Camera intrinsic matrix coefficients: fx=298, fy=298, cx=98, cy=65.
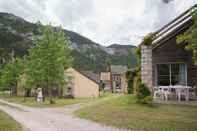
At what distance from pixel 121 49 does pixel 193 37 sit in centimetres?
15081

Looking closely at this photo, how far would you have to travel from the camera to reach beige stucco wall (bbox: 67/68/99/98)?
50281 millimetres

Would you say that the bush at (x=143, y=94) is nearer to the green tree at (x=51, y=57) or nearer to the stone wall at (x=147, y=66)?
the stone wall at (x=147, y=66)

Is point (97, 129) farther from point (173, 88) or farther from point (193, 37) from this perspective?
point (173, 88)

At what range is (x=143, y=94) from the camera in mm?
18609

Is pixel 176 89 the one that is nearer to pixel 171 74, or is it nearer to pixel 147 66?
pixel 171 74

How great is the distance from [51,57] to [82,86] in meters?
19.9

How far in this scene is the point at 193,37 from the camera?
33.3 ft

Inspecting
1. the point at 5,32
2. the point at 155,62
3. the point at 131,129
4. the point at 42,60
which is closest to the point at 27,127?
the point at 131,129

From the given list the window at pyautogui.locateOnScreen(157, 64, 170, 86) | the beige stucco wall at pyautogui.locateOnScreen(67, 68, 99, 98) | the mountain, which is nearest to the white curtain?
the window at pyautogui.locateOnScreen(157, 64, 170, 86)

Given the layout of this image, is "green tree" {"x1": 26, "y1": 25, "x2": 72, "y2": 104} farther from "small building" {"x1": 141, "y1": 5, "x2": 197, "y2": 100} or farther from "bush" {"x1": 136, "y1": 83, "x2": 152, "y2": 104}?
"bush" {"x1": 136, "y1": 83, "x2": 152, "y2": 104}

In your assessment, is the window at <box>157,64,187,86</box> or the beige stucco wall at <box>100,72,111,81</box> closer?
the window at <box>157,64,187,86</box>

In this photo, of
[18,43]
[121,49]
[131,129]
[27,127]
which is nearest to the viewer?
[131,129]

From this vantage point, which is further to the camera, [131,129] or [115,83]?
[115,83]

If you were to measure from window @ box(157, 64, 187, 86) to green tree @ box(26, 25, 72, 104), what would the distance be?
1299 cm
